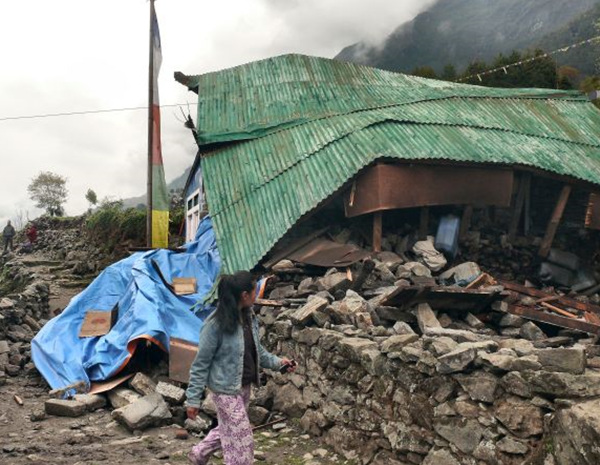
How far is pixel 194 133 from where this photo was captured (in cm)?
1200

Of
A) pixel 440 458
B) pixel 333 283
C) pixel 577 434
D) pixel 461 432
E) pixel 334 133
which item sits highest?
pixel 334 133

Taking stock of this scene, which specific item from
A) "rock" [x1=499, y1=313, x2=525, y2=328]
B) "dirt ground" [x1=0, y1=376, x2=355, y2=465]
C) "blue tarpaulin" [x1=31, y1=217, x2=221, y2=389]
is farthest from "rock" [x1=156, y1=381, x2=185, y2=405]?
"rock" [x1=499, y1=313, x2=525, y2=328]

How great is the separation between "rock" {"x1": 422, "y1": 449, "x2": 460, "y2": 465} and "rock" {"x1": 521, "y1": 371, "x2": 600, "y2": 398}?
0.93 m

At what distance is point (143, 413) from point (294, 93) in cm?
971

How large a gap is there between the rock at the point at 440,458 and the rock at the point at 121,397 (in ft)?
13.8

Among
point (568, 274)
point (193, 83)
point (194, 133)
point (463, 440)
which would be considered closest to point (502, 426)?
point (463, 440)

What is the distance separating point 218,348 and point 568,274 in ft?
29.5

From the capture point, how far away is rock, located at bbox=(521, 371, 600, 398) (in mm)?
2887

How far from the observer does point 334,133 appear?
1034 cm

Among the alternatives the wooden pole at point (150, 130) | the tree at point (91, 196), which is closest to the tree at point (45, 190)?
the tree at point (91, 196)

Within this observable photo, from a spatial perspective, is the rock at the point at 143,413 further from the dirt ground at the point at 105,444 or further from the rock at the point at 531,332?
the rock at the point at 531,332

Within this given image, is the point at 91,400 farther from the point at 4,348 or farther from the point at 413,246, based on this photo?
the point at 413,246

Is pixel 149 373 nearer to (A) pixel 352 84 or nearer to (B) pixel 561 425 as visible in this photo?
(B) pixel 561 425

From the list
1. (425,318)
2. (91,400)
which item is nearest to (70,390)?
(91,400)
